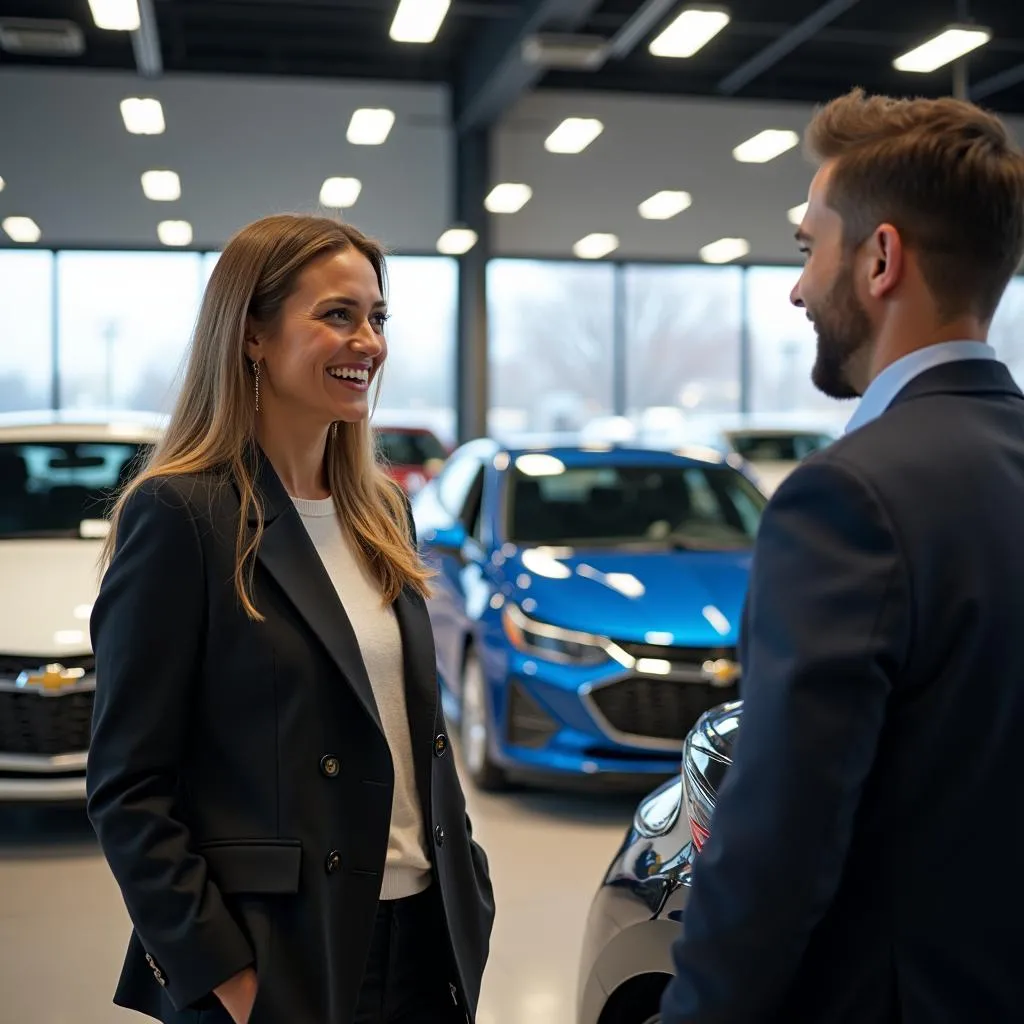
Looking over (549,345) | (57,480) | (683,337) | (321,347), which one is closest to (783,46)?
(683,337)

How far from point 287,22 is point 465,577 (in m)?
10.00

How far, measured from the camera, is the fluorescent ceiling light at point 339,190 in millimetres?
14883

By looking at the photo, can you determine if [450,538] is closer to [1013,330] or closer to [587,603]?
[587,603]

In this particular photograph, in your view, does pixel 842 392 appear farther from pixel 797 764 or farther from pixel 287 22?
pixel 287 22

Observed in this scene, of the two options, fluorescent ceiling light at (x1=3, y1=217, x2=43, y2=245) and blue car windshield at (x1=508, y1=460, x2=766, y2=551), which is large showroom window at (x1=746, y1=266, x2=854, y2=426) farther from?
blue car windshield at (x1=508, y1=460, x2=766, y2=551)

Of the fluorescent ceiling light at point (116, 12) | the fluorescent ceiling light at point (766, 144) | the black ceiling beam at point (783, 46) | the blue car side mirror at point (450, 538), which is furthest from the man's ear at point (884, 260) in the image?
the black ceiling beam at point (783, 46)

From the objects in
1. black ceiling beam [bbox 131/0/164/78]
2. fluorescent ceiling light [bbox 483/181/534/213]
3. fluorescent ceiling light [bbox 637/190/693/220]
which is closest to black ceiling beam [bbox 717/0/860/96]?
fluorescent ceiling light [bbox 637/190/693/220]

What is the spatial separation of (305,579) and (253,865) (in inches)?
15.2

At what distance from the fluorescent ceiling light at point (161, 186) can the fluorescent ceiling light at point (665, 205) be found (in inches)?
224

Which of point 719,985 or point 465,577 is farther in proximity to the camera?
point 465,577

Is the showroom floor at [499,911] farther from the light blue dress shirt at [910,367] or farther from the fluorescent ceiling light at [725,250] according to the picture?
the fluorescent ceiling light at [725,250]

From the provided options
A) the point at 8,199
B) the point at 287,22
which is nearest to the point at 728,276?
the point at 287,22

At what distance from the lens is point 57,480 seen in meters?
5.77

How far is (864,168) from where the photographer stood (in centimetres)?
131
